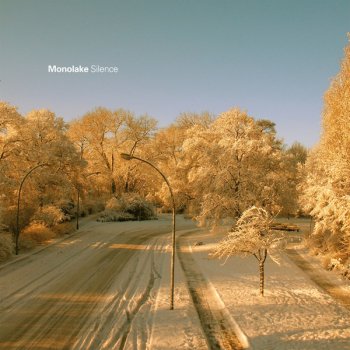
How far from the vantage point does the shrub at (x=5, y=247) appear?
90.7 feet

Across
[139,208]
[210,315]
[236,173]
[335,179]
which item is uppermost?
[236,173]

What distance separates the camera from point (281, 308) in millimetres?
17984

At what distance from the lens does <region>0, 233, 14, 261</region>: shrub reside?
2765 cm

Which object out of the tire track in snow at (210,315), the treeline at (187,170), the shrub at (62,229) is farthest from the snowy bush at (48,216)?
the tire track in snow at (210,315)

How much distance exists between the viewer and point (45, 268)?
25766mm

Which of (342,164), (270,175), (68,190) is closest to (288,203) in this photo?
(270,175)

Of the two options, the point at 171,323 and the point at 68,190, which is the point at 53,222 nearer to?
the point at 68,190

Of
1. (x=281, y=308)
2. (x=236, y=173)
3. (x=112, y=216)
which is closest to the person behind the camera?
(x=281, y=308)

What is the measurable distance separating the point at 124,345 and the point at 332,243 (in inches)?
797

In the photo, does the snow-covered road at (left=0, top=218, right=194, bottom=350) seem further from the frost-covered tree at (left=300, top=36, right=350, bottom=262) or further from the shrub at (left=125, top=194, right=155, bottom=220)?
the shrub at (left=125, top=194, right=155, bottom=220)

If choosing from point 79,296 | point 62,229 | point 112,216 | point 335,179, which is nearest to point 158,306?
point 79,296

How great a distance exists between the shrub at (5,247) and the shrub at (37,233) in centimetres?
523

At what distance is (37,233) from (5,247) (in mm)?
7974

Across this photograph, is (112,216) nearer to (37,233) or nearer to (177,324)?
(37,233)
